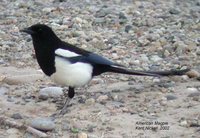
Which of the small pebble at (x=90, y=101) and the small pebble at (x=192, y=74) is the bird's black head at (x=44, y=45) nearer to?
the small pebble at (x=90, y=101)

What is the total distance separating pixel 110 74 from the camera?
5.80 meters

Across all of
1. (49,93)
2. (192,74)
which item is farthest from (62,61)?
(192,74)

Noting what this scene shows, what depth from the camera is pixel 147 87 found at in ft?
17.5

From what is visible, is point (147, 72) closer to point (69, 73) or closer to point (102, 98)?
point (102, 98)

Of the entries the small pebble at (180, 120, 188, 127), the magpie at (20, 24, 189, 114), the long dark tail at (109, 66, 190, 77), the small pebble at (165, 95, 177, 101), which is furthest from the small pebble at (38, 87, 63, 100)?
the small pebble at (180, 120, 188, 127)

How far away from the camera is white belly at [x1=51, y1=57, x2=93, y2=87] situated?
462 centimetres

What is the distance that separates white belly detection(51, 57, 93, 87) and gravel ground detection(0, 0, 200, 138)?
0.23m

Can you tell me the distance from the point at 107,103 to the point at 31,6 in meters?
4.07

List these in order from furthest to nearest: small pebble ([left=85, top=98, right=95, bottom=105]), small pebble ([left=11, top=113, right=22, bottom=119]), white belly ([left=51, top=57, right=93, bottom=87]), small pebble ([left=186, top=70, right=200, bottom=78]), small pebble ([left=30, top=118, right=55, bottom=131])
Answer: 1. small pebble ([left=186, top=70, right=200, bottom=78])
2. small pebble ([left=85, top=98, right=95, bottom=105])
3. white belly ([left=51, top=57, right=93, bottom=87])
4. small pebble ([left=11, top=113, right=22, bottom=119])
5. small pebble ([left=30, top=118, right=55, bottom=131])

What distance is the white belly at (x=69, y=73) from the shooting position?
462 cm

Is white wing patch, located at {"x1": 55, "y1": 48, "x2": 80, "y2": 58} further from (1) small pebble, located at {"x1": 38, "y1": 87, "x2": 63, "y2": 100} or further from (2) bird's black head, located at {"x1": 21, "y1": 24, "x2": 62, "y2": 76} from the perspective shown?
(1) small pebble, located at {"x1": 38, "y1": 87, "x2": 63, "y2": 100}

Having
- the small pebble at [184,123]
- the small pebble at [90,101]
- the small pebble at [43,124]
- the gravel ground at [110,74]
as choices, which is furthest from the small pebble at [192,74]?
the small pebble at [43,124]

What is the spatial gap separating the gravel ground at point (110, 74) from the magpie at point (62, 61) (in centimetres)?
24

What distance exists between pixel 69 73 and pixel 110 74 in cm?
122
